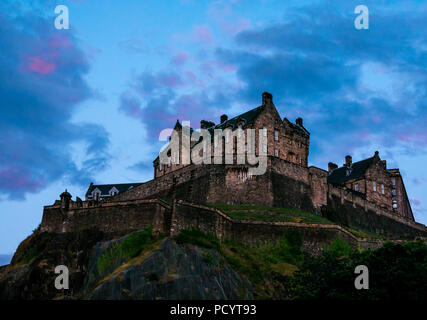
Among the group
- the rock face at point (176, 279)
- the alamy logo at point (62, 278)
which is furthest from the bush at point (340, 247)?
the alamy logo at point (62, 278)

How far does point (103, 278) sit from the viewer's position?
43500mm

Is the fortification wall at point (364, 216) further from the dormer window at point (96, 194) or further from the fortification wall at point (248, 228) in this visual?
the dormer window at point (96, 194)

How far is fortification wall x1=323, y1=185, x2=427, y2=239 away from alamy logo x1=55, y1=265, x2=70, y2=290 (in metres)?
28.9

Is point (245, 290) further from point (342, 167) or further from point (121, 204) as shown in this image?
point (342, 167)

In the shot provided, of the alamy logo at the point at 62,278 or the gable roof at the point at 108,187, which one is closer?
the alamy logo at the point at 62,278

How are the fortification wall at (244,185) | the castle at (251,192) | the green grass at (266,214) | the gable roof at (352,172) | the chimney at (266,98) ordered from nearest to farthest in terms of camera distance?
the castle at (251,192)
the green grass at (266,214)
the fortification wall at (244,185)
the chimney at (266,98)
the gable roof at (352,172)

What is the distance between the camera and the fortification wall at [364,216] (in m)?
65.8

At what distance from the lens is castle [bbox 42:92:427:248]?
49438mm

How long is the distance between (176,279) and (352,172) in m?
43.4

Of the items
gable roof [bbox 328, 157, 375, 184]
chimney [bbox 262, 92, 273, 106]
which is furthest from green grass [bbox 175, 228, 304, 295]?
gable roof [bbox 328, 157, 375, 184]

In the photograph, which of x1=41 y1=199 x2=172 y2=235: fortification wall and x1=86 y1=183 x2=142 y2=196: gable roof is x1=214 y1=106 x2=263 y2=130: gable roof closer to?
x1=41 y1=199 x2=172 y2=235: fortification wall

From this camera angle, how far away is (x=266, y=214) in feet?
180

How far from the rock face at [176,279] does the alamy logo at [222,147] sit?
1941 cm
